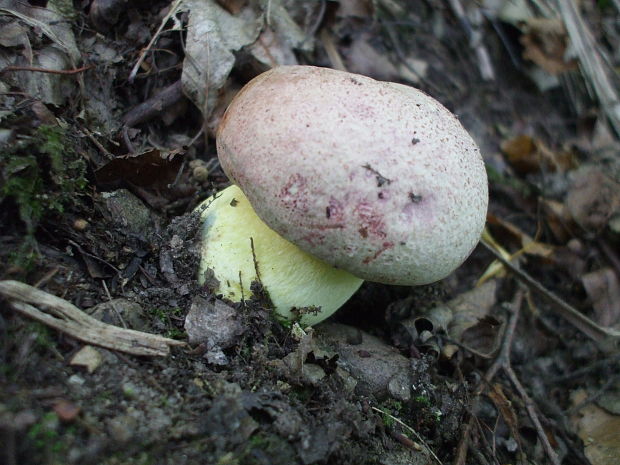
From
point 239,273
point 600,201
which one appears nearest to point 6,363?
point 239,273

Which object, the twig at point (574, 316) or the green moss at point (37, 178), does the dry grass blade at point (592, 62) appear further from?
the green moss at point (37, 178)

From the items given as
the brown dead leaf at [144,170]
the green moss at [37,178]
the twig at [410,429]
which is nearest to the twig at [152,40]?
the brown dead leaf at [144,170]

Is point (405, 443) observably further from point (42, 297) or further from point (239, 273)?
point (42, 297)

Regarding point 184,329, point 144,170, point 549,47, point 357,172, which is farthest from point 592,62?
point 184,329

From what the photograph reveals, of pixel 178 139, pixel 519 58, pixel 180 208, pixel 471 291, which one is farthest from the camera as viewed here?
pixel 519 58

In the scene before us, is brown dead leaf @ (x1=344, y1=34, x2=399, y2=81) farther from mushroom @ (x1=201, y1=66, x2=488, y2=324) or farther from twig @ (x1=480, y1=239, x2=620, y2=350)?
mushroom @ (x1=201, y1=66, x2=488, y2=324)

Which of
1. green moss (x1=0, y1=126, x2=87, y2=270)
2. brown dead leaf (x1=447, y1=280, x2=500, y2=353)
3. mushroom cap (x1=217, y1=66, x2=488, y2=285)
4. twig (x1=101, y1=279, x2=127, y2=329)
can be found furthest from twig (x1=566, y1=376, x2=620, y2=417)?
green moss (x1=0, y1=126, x2=87, y2=270)
